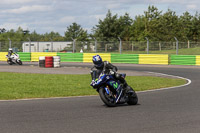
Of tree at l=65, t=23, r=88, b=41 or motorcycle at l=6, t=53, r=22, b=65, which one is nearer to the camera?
motorcycle at l=6, t=53, r=22, b=65

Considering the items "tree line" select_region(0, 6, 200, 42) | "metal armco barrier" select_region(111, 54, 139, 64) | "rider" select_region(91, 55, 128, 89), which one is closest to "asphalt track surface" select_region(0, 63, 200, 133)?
"rider" select_region(91, 55, 128, 89)

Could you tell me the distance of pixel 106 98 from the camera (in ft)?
30.7

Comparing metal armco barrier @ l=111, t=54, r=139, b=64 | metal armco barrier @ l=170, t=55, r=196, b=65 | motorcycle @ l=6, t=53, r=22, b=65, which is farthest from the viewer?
metal armco barrier @ l=111, t=54, r=139, b=64

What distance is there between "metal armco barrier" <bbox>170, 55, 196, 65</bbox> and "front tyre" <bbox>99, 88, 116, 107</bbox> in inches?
848

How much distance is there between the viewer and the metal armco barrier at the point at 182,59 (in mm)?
30094

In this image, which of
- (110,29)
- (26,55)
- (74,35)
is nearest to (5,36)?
(74,35)

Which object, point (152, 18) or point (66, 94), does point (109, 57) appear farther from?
point (152, 18)

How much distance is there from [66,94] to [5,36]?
116 m

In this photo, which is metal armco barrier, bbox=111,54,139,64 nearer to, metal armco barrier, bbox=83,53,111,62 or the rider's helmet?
metal armco barrier, bbox=83,53,111,62

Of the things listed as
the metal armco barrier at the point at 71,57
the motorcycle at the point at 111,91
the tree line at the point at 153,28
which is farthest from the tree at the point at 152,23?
the motorcycle at the point at 111,91

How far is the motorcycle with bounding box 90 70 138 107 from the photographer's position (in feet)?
30.5

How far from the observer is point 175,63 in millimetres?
31094

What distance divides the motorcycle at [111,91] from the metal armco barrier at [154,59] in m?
21.7

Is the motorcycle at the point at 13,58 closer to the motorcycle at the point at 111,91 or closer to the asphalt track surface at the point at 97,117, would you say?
the asphalt track surface at the point at 97,117
